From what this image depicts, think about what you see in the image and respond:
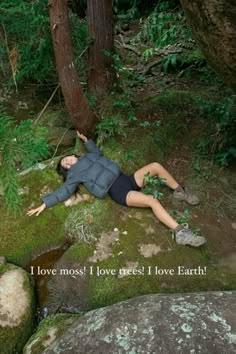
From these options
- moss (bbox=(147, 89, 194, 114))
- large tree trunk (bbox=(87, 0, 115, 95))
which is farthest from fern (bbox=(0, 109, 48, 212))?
moss (bbox=(147, 89, 194, 114))

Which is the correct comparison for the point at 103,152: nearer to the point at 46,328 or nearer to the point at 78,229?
the point at 78,229

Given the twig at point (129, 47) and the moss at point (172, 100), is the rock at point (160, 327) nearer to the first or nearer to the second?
the moss at point (172, 100)

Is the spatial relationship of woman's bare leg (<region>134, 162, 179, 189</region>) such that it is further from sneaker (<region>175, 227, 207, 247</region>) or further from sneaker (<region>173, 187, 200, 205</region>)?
sneaker (<region>175, 227, 207, 247</region>)

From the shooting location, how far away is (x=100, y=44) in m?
5.59

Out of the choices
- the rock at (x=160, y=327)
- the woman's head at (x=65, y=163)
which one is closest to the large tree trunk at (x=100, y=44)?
the woman's head at (x=65, y=163)

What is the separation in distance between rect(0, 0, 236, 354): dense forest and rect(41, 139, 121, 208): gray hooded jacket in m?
0.15

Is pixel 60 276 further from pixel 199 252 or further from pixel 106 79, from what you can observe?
pixel 106 79

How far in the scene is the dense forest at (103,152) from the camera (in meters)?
3.78

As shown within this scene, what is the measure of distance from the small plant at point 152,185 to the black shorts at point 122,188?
0.47ft

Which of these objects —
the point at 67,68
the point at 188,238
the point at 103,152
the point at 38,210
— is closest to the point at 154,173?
the point at 103,152

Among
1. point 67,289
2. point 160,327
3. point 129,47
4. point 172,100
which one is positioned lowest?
point 67,289

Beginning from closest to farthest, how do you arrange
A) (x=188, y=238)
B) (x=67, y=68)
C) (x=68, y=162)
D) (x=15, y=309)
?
(x=15, y=309), (x=188, y=238), (x=67, y=68), (x=68, y=162)

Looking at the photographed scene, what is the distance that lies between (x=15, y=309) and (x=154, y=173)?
2.29 meters

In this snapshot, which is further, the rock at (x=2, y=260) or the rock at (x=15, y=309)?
the rock at (x=2, y=260)
